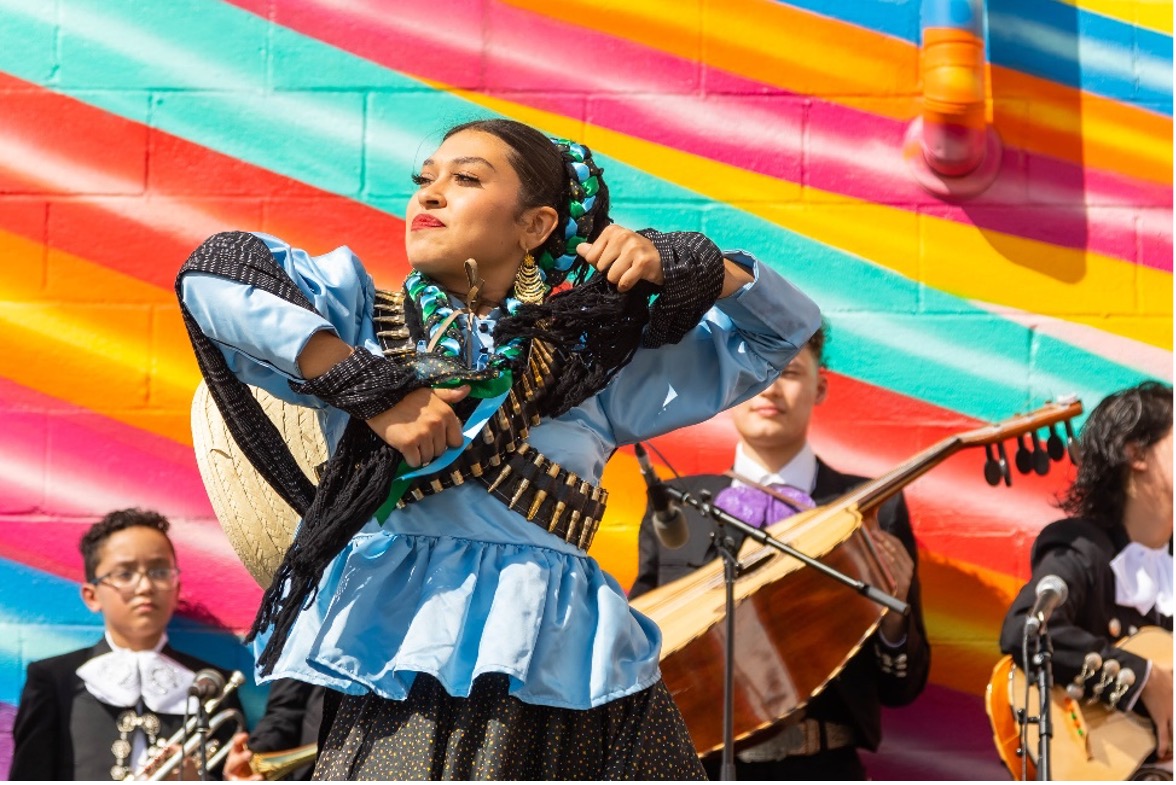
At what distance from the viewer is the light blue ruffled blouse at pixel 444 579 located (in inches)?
75.4

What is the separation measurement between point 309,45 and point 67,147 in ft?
2.14

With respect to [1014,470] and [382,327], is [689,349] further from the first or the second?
[1014,470]

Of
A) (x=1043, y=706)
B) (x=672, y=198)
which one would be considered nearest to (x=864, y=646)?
(x=1043, y=706)

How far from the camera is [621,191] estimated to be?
4.19 m

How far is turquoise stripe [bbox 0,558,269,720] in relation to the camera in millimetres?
4078

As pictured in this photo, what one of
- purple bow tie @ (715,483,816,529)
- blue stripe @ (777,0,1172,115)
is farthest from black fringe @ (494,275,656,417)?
blue stripe @ (777,0,1172,115)

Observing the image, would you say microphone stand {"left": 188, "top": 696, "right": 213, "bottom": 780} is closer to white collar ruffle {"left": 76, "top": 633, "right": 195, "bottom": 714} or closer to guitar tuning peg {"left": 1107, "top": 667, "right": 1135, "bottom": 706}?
white collar ruffle {"left": 76, "top": 633, "right": 195, "bottom": 714}

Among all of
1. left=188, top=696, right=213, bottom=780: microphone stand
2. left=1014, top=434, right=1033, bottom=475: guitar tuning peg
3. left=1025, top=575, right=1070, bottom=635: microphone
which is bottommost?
left=188, top=696, right=213, bottom=780: microphone stand

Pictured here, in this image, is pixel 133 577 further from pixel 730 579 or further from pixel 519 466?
pixel 519 466

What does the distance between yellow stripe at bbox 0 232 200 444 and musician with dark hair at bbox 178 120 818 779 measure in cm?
207

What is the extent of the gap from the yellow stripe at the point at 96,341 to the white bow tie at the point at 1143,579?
2.23 m

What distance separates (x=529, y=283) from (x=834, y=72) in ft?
7.46

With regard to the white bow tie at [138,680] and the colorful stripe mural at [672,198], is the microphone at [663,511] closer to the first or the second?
the colorful stripe mural at [672,198]

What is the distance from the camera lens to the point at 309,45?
13.9 ft
